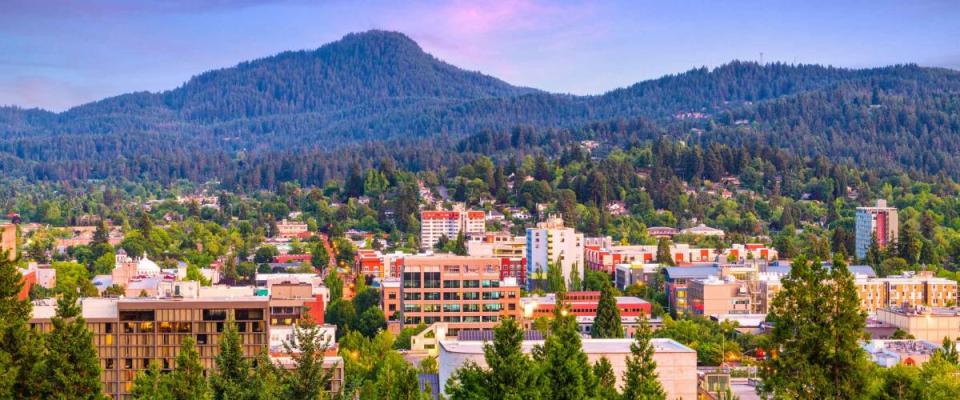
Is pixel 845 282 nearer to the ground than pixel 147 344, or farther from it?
farther from it

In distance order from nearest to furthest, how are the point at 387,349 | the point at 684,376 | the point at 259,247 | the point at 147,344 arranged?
the point at 684,376
the point at 147,344
the point at 387,349
the point at 259,247

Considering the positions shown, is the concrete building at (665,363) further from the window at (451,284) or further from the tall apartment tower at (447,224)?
the tall apartment tower at (447,224)

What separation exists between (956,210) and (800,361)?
111 metres

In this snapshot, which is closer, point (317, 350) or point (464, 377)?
point (464, 377)

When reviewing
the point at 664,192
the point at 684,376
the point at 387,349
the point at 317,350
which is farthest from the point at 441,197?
the point at 317,350

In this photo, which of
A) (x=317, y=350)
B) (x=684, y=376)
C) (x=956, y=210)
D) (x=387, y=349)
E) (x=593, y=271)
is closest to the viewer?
(x=317, y=350)

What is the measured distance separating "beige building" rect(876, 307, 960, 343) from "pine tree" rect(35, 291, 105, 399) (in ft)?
152

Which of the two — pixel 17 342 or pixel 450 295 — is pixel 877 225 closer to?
pixel 450 295

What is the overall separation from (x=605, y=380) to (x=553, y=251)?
5903 cm

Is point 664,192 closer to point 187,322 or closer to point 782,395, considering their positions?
point 187,322

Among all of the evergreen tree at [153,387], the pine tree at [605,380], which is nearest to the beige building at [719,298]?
the pine tree at [605,380]

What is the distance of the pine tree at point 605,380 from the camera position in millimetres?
30578

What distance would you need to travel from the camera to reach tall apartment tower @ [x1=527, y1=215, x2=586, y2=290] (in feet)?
300

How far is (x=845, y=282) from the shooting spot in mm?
27328
